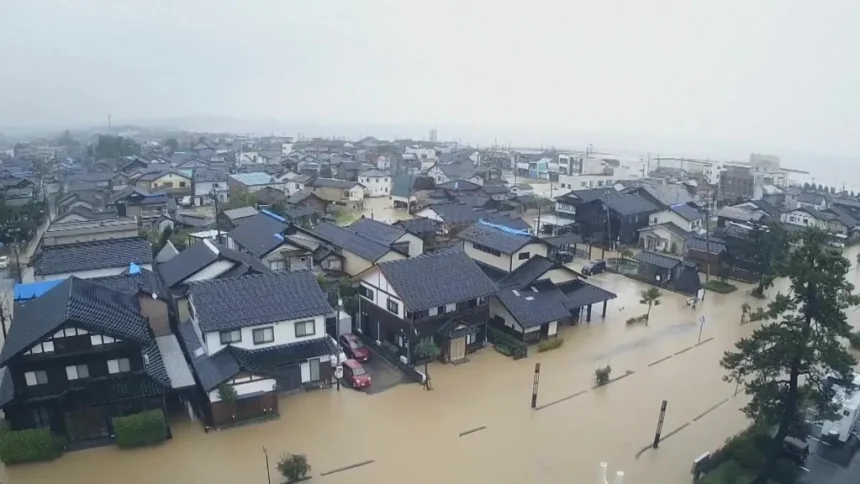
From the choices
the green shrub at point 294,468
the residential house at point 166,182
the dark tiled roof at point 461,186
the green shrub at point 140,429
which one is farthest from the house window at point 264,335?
the residential house at point 166,182

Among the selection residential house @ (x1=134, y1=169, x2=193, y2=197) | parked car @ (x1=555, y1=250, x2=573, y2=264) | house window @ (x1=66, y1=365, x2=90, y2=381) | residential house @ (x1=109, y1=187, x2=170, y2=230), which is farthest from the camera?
residential house @ (x1=134, y1=169, x2=193, y2=197)

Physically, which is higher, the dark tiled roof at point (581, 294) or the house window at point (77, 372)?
the house window at point (77, 372)

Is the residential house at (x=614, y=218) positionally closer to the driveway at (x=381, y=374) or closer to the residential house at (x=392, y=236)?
the residential house at (x=392, y=236)

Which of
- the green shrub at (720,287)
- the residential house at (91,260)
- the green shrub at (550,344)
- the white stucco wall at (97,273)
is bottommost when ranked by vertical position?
the green shrub at (720,287)

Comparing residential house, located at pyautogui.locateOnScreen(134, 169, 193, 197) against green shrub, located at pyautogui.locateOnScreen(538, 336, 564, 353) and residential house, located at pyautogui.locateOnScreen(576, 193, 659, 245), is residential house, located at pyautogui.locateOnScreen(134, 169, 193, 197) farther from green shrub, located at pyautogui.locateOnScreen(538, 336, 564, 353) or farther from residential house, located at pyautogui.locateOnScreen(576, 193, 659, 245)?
green shrub, located at pyautogui.locateOnScreen(538, 336, 564, 353)

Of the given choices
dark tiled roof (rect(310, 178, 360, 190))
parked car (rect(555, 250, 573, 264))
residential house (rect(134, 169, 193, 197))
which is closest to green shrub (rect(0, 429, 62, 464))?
parked car (rect(555, 250, 573, 264))

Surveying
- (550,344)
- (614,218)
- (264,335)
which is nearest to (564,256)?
(614,218)

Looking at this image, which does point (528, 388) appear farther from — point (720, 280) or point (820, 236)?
point (720, 280)
